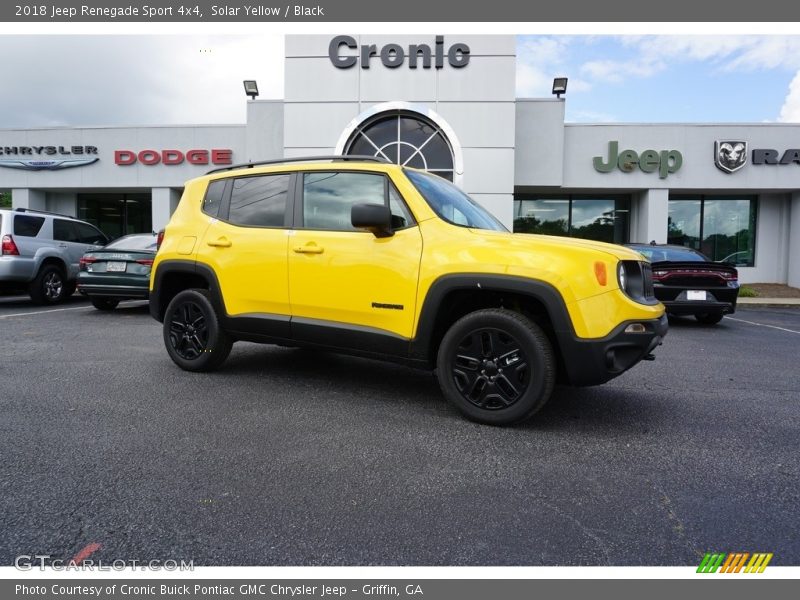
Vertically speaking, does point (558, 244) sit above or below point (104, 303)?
above

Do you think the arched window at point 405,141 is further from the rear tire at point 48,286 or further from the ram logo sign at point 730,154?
the ram logo sign at point 730,154

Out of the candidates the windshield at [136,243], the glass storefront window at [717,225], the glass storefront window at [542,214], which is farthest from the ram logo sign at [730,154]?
the windshield at [136,243]

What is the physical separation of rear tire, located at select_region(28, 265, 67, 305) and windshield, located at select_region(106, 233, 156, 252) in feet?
6.32

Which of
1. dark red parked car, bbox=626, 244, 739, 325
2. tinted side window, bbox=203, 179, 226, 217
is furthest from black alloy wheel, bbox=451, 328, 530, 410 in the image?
dark red parked car, bbox=626, 244, 739, 325

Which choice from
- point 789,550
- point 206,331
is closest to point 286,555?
point 789,550

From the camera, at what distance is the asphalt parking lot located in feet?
6.92

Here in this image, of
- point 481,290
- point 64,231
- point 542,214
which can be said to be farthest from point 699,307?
point 64,231

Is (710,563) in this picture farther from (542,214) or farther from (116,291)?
(542,214)

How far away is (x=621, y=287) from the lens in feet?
10.9

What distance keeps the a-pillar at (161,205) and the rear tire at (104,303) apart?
9973mm

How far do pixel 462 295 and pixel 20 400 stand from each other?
11.5ft

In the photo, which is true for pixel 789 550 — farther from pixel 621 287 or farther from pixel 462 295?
pixel 462 295

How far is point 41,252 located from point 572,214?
1712cm

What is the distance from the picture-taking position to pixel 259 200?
4.59 metres
